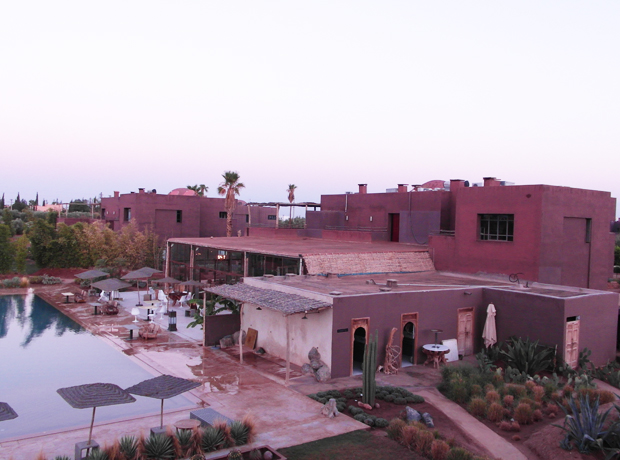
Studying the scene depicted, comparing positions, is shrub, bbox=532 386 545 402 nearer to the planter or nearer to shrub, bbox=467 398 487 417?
shrub, bbox=467 398 487 417

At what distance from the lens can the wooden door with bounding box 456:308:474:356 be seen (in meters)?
17.5

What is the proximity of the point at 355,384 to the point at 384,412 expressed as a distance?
7.28ft

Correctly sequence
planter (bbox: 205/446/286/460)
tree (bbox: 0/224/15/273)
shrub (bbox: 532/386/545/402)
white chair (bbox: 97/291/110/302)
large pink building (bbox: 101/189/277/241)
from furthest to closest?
large pink building (bbox: 101/189/277/241) → tree (bbox: 0/224/15/273) → white chair (bbox: 97/291/110/302) → shrub (bbox: 532/386/545/402) → planter (bbox: 205/446/286/460)

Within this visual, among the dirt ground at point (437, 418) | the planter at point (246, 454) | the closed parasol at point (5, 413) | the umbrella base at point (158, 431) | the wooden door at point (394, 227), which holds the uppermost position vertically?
the wooden door at point (394, 227)

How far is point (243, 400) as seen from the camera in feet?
42.1

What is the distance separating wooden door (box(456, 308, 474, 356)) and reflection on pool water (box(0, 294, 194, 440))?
9.37 meters

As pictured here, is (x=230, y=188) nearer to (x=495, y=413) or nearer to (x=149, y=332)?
(x=149, y=332)

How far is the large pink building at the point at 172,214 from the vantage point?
43531 millimetres

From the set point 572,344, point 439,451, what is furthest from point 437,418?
point 572,344

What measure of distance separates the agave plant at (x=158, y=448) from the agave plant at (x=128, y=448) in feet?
0.56

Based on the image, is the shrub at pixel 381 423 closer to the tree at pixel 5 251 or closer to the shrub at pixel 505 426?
the shrub at pixel 505 426

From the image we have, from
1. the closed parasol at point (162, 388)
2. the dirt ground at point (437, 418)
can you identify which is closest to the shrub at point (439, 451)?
the dirt ground at point (437, 418)

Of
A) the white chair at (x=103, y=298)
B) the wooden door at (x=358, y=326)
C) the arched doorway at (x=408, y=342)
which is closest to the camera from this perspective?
the wooden door at (x=358, y=326)

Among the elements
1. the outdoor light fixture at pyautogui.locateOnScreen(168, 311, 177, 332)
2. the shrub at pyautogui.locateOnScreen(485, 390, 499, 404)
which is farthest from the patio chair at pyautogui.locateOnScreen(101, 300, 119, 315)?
the shrub at pyautogui.locateOnScreen(485, 390, 499, 404)
